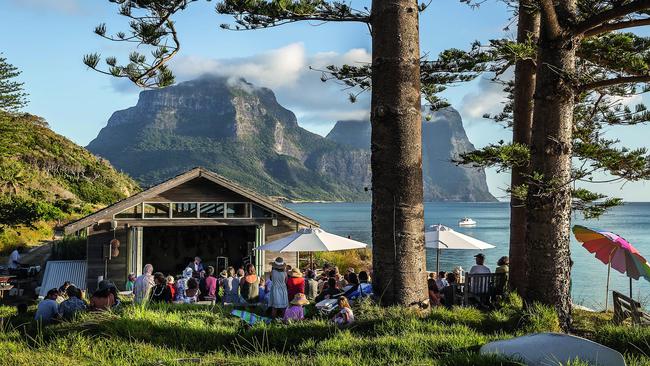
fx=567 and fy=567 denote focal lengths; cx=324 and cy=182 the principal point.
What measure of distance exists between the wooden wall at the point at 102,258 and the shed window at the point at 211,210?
250 centimetres

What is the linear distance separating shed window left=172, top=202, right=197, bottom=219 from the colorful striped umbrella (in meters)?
11.7

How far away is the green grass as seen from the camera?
17.2 ft

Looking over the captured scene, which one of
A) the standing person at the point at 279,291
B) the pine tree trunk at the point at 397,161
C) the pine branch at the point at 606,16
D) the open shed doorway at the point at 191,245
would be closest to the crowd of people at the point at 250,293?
the standing person at the point at 279,291

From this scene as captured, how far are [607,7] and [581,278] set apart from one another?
2870 centimetres

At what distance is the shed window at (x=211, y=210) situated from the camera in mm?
18489

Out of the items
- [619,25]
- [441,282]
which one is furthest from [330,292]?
[619,25]

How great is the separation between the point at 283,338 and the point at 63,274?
12.7m

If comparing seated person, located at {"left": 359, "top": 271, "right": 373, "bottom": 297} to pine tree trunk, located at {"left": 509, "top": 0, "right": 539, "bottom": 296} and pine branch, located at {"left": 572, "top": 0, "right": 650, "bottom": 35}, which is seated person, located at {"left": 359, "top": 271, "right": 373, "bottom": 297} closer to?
pine tree trunk, located at {"left": 509, "top": 0, "right": 539, "bottom": 296}

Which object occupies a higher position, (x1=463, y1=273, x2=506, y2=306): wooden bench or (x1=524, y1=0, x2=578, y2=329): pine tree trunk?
(x1=524, y1=0, x2=578, y2=329): pine tree trunk

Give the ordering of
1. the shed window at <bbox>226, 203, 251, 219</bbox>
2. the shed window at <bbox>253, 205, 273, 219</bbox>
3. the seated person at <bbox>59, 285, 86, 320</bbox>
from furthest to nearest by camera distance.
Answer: the shed window at <bbox>253, 205, 273, 219</bbox>, the shed window at <bbox>226, 203, 251, 219</bbox>, the seated person at <bbox>59, 285, 86, 320</bbox>

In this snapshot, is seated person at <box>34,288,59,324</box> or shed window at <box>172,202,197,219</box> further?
shed window at <box>172,202,197,219</box>

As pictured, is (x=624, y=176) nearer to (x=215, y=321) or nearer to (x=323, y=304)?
(x=323, y=304)

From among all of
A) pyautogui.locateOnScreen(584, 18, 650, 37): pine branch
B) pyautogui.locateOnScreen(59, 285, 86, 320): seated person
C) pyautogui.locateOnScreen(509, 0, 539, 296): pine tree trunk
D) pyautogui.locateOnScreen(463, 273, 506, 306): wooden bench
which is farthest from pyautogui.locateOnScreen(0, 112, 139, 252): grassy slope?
pyautogui.locateOnScreen(584, 18, 650, 37): pine branch

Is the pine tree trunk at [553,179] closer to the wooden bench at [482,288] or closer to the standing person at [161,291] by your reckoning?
the wooden bench at [482,288]
